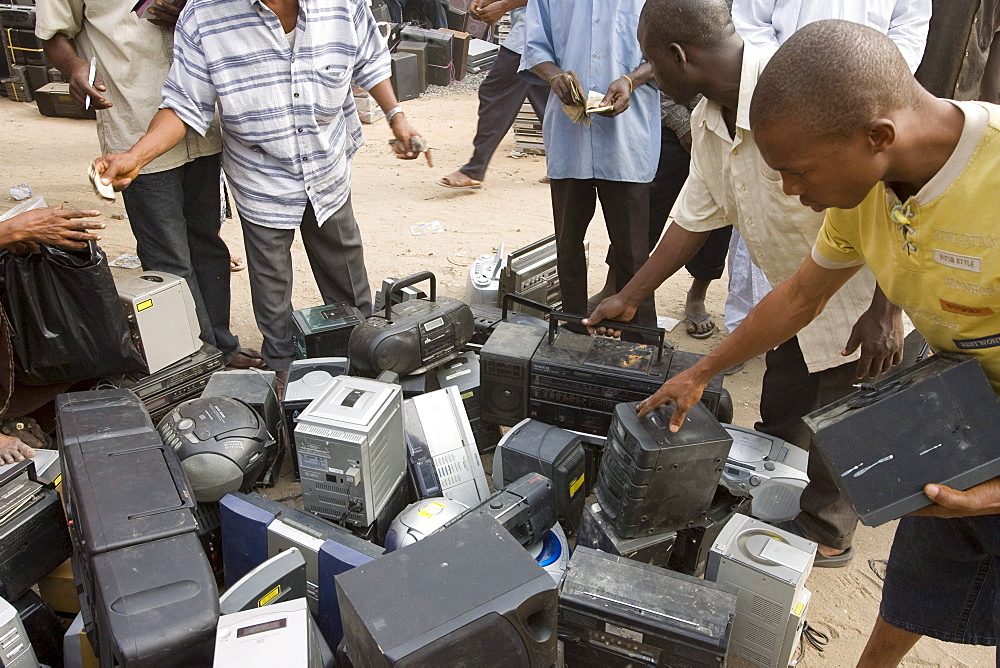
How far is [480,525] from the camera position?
2.02 m

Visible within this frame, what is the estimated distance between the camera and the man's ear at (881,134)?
150cm

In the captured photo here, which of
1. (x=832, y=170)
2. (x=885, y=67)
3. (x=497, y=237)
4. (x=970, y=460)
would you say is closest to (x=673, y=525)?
(x=970, y=460)

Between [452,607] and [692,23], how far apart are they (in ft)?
6.34

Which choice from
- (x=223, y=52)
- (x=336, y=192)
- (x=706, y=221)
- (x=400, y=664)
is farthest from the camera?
(x=336, y=192)

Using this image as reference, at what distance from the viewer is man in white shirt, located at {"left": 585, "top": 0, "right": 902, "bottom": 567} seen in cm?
254

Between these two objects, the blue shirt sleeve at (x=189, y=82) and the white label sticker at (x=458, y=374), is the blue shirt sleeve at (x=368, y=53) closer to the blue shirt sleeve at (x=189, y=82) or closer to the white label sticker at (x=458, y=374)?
the blue shirt sleeve at (x=189, y=82)

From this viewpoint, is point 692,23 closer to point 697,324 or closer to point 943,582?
point 943,582

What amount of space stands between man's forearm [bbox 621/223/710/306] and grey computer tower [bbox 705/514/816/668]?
95cm

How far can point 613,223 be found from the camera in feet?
12.9

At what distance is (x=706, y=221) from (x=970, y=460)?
1430 mm

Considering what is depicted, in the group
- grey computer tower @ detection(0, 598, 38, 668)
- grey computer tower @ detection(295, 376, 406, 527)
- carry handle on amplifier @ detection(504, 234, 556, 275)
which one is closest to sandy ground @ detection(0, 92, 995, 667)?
carry handle on amplifier @ detection(504, 234, 556, 275)

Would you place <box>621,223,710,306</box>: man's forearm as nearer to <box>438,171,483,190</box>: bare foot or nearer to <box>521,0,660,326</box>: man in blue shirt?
<box>521,0,660,326</box>: man in blue shirt

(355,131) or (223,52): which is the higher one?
(223,52)

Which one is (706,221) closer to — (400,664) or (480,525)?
(480,525)
